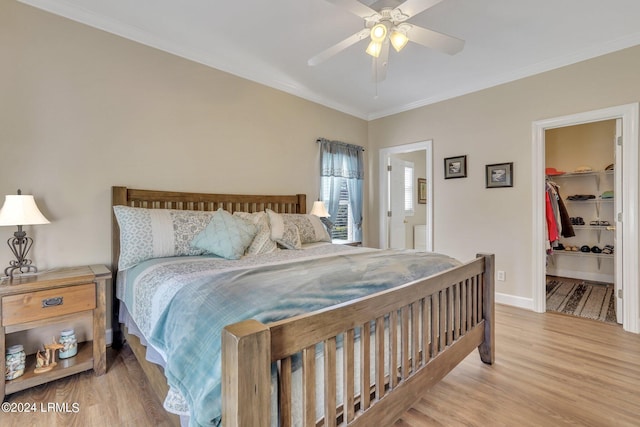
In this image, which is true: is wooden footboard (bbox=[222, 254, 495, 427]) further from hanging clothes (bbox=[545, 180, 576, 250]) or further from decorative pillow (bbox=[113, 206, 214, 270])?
hanging clothes (bbox=[545, 180, 576, 250])

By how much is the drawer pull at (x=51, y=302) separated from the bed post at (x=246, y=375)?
1.72m

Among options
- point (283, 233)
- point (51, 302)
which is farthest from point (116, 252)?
point (283, 233)

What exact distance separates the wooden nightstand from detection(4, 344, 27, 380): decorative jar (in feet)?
0.15

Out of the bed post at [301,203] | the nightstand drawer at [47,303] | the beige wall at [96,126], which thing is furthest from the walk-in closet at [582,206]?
the nightstand drawer at [47,303]

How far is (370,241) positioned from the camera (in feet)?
15.8

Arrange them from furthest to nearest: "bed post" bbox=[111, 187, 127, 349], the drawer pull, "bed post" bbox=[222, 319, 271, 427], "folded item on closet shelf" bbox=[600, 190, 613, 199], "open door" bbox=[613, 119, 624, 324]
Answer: "folded item on closet shelf" bbox=[600, 190, 613, 199] < "open door" bbox=[613, 119, 624, 324] < "bed post" bbox=[111, 187, 127, 349] < the drawer pull < "bed post" bbox=[222, 319, 271, 427]

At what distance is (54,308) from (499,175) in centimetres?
427

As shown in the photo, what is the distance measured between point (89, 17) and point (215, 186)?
5.45 feet

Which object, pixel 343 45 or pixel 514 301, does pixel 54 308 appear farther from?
pixel 514 301

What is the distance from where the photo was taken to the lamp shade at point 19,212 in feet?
5.96

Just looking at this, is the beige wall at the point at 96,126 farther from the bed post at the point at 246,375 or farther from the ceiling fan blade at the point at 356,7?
the bed post at the point at 246,375

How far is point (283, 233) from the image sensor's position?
8.96 feet

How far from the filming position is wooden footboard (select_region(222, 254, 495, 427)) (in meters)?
0.78

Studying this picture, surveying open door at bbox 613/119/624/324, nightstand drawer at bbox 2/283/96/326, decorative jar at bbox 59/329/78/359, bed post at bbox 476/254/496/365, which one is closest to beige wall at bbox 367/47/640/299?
open door at bbox 613/119/624/324
